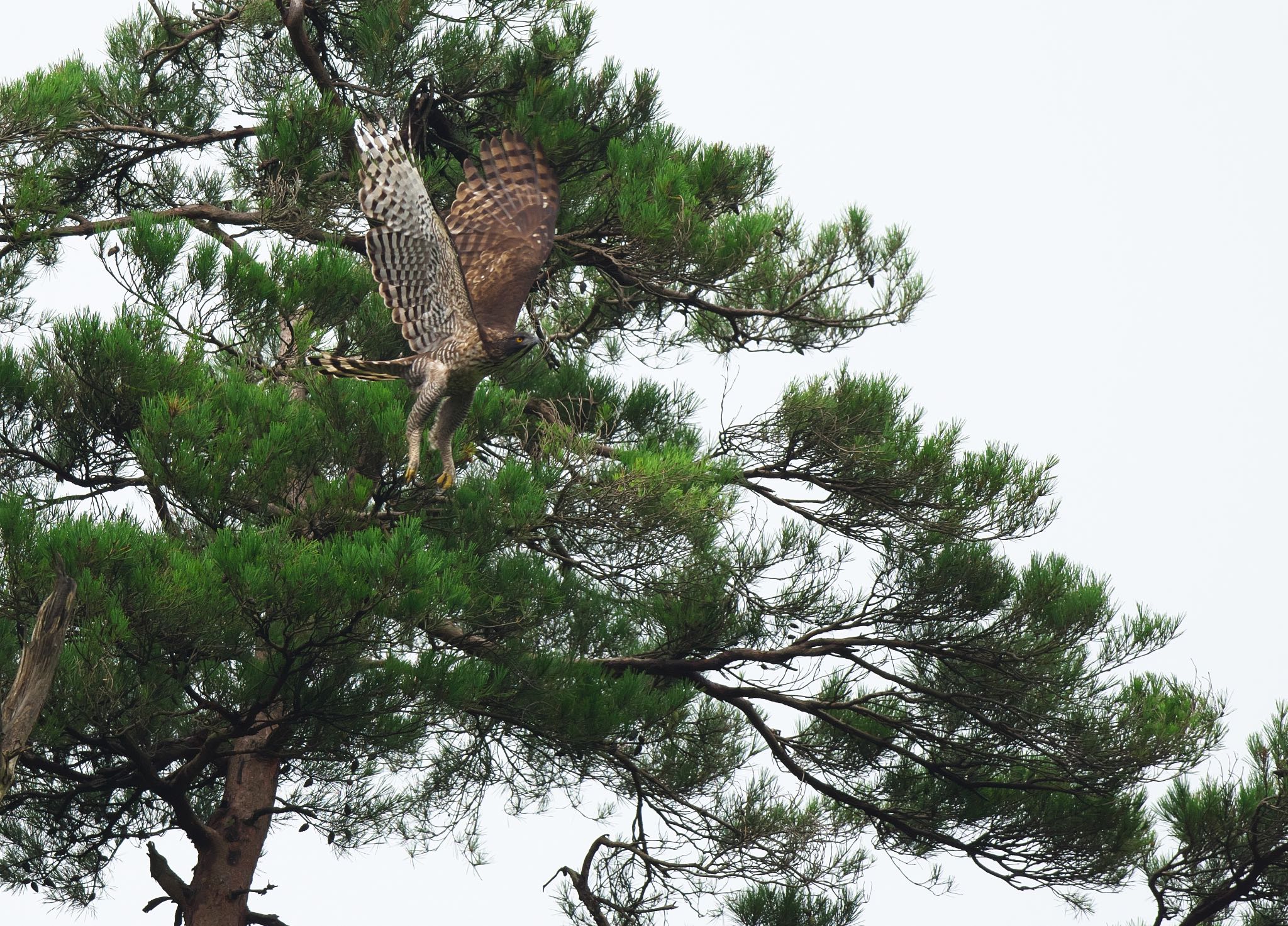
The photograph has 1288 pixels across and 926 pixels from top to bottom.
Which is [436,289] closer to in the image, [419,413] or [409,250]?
[409,250]

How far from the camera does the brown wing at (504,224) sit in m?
4.61

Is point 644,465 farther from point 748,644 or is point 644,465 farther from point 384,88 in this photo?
point 384,88

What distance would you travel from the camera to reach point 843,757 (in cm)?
592

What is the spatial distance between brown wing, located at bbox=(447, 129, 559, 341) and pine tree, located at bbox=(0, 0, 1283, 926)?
16.1 inches

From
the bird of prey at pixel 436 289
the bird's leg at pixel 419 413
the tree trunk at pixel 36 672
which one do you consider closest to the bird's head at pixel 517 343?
the bird of prey at pixel 436 289

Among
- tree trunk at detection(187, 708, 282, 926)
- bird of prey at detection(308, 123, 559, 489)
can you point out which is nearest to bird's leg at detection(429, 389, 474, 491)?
bird of prey at detection(308, 123, 559, 489)

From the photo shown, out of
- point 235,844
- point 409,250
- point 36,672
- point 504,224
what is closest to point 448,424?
point 409,250

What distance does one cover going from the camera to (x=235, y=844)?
5.41 metres

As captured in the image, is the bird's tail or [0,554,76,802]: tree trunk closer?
[0,554,76,802]: tree trunk

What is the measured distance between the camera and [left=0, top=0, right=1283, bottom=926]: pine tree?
4246 millimetres

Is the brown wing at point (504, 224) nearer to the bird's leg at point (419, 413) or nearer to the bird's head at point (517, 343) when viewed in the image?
the bird's head at point (517, 343)

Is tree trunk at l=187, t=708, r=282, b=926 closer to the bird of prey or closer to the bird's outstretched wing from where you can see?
the bird of prey

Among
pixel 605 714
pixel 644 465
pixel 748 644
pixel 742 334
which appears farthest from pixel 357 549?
pixel 742 334

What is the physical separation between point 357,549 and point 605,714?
1.31 m
